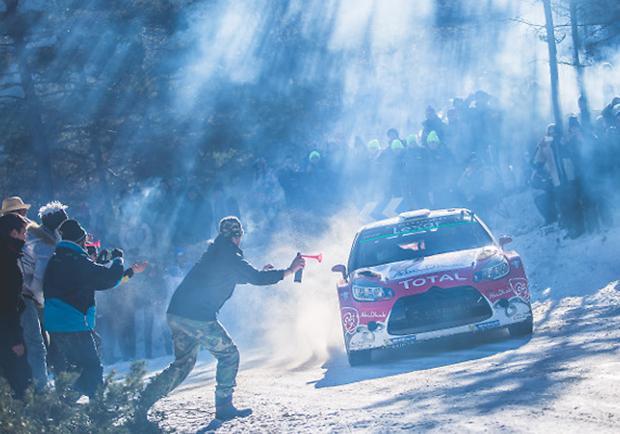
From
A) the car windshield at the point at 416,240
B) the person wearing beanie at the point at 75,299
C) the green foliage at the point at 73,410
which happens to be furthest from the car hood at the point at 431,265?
the green foliage at the point at 73,410

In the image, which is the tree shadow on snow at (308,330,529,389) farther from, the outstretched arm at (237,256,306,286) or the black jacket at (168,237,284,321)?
the black jacket at (168,237,284,321)

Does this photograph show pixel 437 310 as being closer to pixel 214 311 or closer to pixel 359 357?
pixel 359 357

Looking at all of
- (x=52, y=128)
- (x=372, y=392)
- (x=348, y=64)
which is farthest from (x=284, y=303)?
(x=348, y=64)

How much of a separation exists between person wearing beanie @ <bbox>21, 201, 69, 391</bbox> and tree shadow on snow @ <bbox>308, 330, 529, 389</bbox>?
9.63 ft

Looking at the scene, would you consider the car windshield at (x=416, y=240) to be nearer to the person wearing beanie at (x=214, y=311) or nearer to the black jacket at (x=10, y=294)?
the person wearing beanie at (x=214, y=311)

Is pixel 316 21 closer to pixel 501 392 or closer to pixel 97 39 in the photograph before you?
pixel 97 39

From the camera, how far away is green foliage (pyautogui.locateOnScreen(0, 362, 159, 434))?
23.4 ft

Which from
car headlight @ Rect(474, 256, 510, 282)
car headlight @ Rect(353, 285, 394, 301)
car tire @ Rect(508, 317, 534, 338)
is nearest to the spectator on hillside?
car headlight @ Rect(474, 256, 510, 282)

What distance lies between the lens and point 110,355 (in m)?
19.6

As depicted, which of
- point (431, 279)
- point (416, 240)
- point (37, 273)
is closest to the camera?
point (37, 273)

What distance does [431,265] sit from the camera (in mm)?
12445

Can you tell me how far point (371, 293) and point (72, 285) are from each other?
4247mm

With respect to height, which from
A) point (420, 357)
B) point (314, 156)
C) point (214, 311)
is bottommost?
point (420, 357)

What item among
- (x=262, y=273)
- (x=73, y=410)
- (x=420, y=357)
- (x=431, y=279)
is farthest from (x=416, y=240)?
(x=73, y=410)
